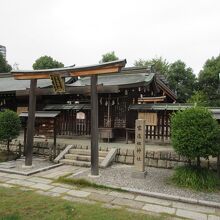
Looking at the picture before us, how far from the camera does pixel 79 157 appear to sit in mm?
10555

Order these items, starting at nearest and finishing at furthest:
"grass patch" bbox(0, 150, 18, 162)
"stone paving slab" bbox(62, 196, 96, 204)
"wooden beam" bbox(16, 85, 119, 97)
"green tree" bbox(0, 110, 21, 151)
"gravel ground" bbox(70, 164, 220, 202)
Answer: "stone paving slab" bbox(62, 196, 96, 204), "gravel ground" bbox(70, 164, 220, 202), "wooden beam" bbox(16, 85, 119, 97), "green tree" bbox(0, 110, 21, 151), "grass patch" bbox(0, 150, 18, 162)

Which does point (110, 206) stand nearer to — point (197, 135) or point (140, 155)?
point (140, 155)

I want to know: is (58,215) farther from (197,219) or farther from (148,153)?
(148,153)

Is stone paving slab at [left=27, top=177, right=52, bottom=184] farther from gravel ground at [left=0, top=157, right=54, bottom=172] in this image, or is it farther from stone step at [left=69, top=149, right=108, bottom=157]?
stone step at [left=69, top=149, right=108, bottom=157]

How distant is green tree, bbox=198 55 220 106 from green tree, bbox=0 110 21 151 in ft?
84.9

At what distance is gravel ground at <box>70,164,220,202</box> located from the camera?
685 cm

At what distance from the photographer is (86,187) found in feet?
24.4

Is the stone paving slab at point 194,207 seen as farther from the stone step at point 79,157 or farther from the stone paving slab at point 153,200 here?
the stone step at point 79,157

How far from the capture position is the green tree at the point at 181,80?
3406 centimetres

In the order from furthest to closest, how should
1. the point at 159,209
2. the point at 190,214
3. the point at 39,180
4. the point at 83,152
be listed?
1. the point at 83,152
2. the point at 39,180
3. the point at 159,209
4. the point at 190,214

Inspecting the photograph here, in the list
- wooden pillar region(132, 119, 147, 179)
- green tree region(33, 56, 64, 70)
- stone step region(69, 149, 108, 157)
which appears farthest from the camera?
green tree region(33, 56, 64, 70)

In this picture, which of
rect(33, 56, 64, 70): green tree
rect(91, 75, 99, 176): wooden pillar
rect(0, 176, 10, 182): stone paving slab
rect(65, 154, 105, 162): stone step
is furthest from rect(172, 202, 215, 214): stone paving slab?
rect(33, 56, 64, 70): green tree

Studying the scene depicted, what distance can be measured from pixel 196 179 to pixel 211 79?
27.9m

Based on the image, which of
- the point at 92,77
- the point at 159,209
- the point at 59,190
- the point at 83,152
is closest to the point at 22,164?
the point at 83,152
